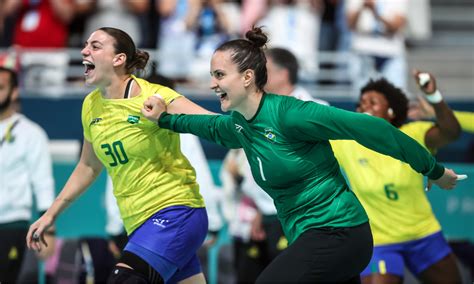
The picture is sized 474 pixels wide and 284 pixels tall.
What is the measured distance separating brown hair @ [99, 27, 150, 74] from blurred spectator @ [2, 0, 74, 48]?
4.94m

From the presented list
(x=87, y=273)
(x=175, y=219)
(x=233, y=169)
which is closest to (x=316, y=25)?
(x=233, y=169)

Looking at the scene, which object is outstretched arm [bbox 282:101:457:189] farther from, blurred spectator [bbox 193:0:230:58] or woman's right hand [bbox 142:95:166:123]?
blurred spectator [bbox 193:0:230:58]

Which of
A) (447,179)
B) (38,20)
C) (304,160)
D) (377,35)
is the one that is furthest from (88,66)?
(377,35)

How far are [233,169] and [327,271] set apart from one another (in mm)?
4237

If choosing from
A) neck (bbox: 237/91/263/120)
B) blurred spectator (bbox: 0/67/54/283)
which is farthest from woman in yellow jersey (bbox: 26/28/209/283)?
blurred spectator (bbox: 0/67/54/283)

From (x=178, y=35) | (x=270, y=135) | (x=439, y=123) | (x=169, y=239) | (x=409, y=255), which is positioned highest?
(x=270, y=135)

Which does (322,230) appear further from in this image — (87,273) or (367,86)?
(87,273)

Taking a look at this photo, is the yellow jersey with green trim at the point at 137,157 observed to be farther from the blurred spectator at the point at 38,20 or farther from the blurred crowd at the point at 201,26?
the blurred spectator at the point at 38,20

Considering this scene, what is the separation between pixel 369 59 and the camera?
11.5 m

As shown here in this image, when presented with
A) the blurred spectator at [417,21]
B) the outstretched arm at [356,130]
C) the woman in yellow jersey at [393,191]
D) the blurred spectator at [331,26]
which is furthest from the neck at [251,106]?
the blurred spectator at [417,21]

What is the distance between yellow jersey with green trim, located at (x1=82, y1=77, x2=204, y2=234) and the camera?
260 inches

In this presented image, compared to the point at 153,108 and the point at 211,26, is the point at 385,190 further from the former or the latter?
the point at 211,26

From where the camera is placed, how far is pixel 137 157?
6.59m

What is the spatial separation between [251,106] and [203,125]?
462mm
